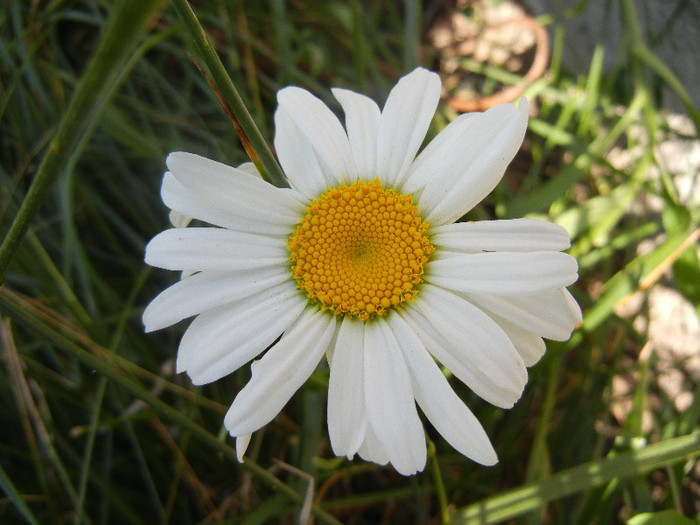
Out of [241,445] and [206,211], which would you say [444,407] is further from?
[206,211]

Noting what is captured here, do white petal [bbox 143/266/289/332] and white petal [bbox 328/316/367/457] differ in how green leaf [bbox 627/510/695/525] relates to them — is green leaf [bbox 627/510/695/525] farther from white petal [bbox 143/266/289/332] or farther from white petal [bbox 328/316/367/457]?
white petal [bbox 143/266/289/332]

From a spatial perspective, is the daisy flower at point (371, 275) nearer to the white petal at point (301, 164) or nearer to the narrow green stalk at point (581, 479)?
the white petal at point (301, 164)

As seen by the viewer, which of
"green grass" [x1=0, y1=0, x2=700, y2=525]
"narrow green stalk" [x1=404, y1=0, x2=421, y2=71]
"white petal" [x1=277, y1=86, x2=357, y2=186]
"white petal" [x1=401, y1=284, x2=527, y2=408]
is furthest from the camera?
Answer: "narrow green stalk" [x1=404, y1=0, x2=421, y2=71]

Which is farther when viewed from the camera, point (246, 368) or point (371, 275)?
point (246, 368)

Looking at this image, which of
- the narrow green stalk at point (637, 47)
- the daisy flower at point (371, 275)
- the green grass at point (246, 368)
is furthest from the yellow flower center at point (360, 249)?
the narrow green stalk at point (637, 47)

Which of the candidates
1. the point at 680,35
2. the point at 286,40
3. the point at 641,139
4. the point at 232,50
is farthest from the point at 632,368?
the point at 232,50

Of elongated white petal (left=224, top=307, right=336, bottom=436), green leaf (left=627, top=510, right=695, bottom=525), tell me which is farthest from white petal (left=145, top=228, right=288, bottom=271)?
green leaf (left=627, top=510, right=695, bottom=525)

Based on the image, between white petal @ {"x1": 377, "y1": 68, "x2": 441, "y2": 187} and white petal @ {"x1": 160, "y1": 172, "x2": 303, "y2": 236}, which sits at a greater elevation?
white petal @ {"x1": 377, "y1": 68, "x2": 441, "y2": 187}

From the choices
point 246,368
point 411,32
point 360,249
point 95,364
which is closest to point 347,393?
point 360,249
